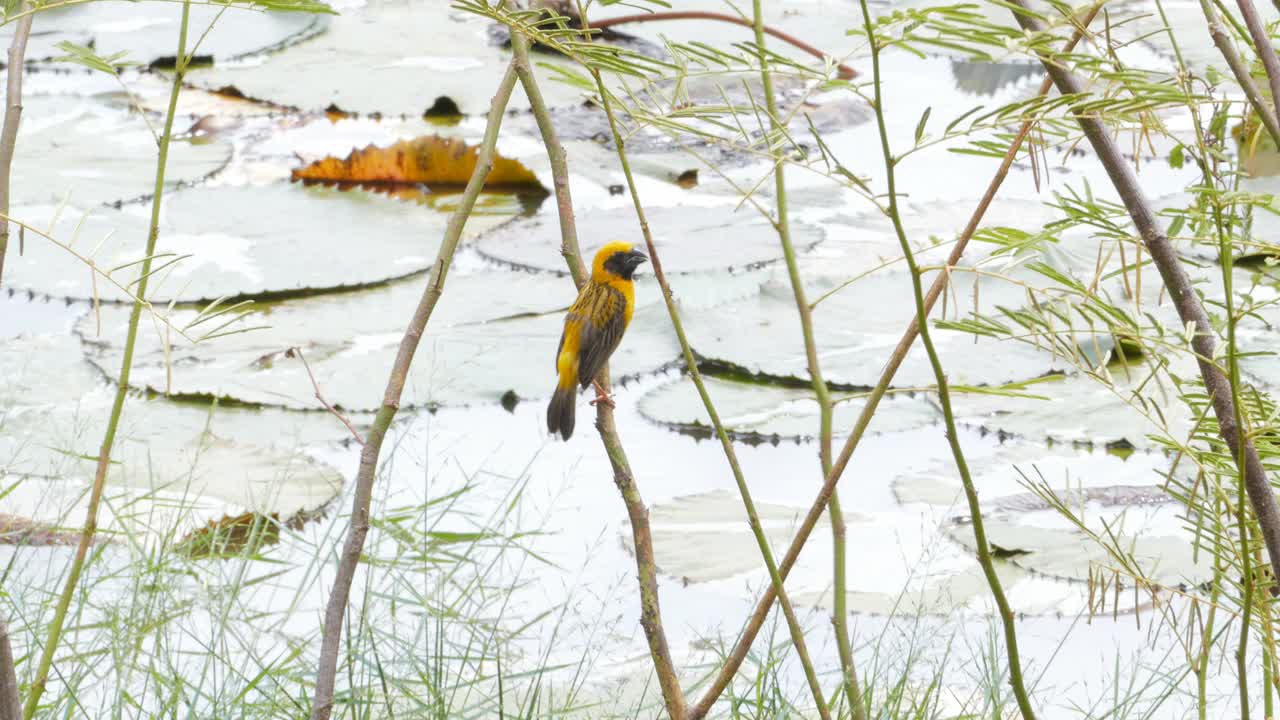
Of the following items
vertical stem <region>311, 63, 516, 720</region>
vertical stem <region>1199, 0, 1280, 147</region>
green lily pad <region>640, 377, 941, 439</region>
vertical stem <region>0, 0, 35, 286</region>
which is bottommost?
green lily pad <region>640, 377, 941, 439</region>

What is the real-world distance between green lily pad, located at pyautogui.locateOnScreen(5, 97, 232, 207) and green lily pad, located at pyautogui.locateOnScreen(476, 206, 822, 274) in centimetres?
100

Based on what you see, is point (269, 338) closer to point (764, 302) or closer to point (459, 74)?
point (764, 302)

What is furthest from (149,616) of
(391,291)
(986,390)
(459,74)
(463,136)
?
(459,74)

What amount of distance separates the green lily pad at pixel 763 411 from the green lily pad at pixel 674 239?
57 centimetres

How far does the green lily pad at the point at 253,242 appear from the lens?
269 centimetres

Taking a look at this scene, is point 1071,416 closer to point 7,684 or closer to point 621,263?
point 621,263

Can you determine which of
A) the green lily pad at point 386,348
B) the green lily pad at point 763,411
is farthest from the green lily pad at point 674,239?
the green lily pad at point 763,411

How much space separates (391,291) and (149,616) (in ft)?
4.95

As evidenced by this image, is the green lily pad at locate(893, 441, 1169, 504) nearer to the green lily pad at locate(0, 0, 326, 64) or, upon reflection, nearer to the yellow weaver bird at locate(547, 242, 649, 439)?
the yellow weaver bird at locate(547, 242, 649, 439)

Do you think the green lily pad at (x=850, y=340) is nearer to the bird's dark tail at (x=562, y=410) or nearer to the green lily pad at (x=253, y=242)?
the bird's dark tail at (x=562, y=410)

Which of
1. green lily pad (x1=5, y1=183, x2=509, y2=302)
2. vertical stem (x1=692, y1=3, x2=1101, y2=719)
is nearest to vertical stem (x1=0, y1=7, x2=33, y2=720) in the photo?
vertical stem (x1=692, y1=3, x2=1101, y2=719)

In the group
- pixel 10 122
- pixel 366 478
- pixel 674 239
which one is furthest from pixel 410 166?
pixel 366 478

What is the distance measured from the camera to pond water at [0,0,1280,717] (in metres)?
1.48

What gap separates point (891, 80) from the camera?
4.12 m
